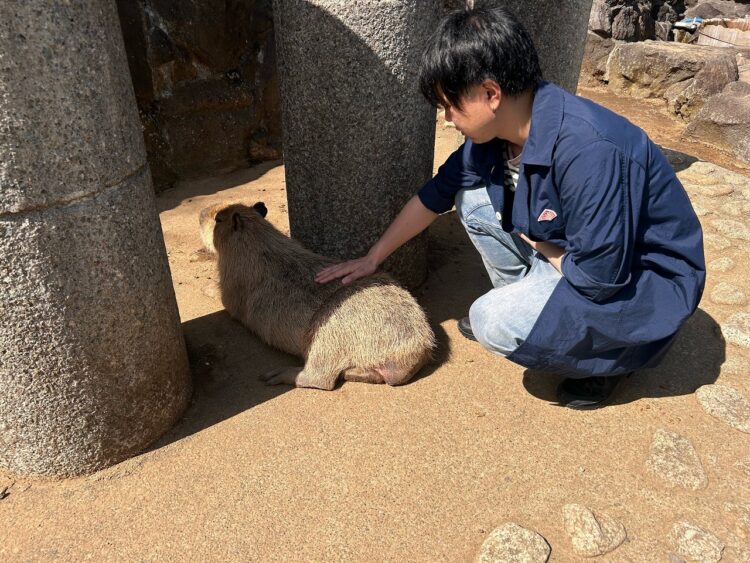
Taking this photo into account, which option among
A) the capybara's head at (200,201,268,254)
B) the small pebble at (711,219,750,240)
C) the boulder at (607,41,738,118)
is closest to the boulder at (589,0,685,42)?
the boulder at (607,41,738,118)

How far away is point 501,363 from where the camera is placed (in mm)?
2805

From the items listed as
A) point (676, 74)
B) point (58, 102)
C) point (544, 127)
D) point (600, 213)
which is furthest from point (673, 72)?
point (58, 102)

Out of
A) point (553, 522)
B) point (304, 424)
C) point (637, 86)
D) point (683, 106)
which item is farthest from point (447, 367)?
point (637, 86)

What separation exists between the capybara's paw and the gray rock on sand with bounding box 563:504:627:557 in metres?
1.27

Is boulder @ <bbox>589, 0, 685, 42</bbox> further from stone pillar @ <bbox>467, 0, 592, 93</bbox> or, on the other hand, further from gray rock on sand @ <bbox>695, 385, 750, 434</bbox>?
gray rock on sand @ <bbox>695, 385, 750, 434</bbox>

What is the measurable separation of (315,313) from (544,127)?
1300 mm

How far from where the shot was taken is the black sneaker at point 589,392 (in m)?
2.50

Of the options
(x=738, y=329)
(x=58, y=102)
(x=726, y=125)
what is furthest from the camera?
(x=726, y=125)

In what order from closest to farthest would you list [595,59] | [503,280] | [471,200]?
1. [471,200]
2. [503,280]
3. [595,59]

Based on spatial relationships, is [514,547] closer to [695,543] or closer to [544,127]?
[695,543]

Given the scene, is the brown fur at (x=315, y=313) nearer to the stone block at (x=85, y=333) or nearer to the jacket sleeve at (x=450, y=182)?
the jacket sleeve at (x=450, y=182)

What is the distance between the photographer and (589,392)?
252cm

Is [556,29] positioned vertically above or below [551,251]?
above

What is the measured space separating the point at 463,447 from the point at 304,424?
0.66 meters
